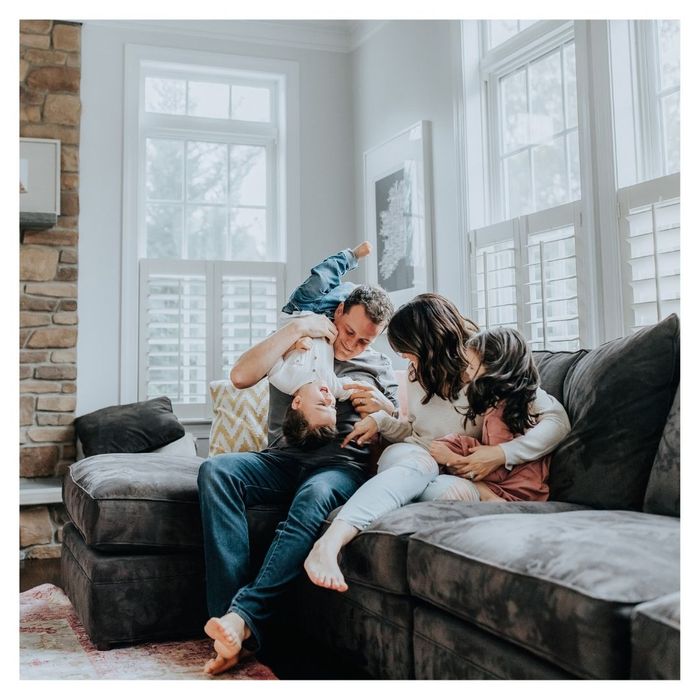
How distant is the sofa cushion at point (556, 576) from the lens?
3.95ft

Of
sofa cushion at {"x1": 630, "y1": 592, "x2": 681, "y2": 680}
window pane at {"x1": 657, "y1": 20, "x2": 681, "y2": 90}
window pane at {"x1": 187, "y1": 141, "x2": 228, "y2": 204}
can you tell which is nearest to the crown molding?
window pane at {"x1": 187, "y1": 141, "x2": 228, "y2": 204}

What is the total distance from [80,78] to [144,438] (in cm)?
207

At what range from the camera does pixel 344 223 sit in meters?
4.89

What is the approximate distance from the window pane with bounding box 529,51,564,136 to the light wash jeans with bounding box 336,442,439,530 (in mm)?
1705

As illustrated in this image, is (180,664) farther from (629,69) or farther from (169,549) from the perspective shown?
(629,69)

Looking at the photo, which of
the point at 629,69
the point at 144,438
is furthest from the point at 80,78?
the point at 629,69

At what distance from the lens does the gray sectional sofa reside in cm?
125

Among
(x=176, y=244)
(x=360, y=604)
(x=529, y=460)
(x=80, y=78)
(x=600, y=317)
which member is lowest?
(x=360, y=604)

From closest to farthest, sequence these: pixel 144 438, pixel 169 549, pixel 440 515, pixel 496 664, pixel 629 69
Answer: pixel 496 664 → pixel 440 515 → pixel 169 549 → pixel 629 69 → pixel 144 438

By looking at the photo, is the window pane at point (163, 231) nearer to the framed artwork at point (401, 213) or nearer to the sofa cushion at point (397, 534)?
the framed artwork at point (401, 213)

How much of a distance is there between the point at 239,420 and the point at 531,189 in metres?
1.63

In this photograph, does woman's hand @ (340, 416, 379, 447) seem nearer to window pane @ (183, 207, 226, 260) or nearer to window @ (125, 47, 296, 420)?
window @ (125, 47, 296, 420)

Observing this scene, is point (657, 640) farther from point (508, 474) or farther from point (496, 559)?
point (508, 474)

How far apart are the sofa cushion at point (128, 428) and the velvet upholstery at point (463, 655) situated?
256 cm
